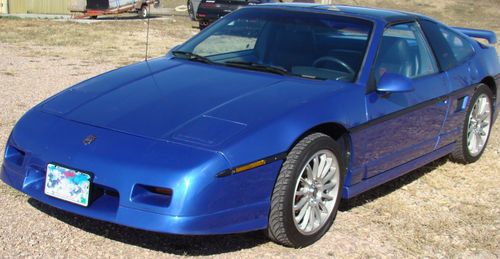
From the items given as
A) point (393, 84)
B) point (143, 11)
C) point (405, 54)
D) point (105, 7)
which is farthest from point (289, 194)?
point (143, 11)

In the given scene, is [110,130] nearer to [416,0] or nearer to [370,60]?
[370,60]

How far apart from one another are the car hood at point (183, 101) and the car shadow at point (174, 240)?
2.16 feet

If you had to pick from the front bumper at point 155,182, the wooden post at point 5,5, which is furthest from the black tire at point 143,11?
the front bumper at point 155,182

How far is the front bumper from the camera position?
10.9 ft

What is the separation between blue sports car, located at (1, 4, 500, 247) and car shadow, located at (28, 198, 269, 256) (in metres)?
0.26

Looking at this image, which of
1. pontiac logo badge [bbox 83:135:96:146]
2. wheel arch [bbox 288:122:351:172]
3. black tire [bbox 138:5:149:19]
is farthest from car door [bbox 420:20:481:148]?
black tire [bbox 138:5:149:19]

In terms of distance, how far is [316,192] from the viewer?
3.97 metres

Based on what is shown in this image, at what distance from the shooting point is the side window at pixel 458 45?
220 inches

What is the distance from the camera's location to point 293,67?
4574 mm

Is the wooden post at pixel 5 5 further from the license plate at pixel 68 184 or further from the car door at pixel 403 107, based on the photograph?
the license plate at pixel 68 184

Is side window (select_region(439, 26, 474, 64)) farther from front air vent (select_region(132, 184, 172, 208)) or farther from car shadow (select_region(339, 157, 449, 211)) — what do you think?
front air vent (select_region(132, 184, 172, 208))

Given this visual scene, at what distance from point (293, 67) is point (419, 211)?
1376 mm

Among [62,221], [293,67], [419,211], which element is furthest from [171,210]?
[419,211]

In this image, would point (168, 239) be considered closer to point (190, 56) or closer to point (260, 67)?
point (260, 67)
